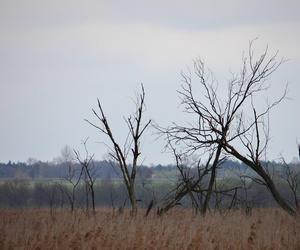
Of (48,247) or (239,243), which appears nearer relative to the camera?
(48,247)

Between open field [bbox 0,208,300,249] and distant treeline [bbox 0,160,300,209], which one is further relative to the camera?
distant treeline [bbox 0,160,300,209]

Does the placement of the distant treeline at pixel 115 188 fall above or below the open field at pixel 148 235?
above

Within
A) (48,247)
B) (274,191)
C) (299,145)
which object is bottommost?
(48,247)

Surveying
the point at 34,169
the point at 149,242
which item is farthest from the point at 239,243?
the point at 34,169

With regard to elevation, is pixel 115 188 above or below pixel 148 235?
above

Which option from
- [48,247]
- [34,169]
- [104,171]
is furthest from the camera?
[34,169]

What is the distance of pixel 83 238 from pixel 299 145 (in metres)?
7.11

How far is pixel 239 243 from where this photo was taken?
29.6ft

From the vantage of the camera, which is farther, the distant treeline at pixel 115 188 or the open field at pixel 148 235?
the distant treeline at pixel 115 188

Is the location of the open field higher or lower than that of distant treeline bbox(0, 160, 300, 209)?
lower

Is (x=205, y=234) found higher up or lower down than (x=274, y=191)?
lower down

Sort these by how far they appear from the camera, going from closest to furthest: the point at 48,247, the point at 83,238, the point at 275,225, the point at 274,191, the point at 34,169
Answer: the point at 48,247 < the point at 83,238 < the point at 275,225 < the point at 274,191 < the point at 34,169

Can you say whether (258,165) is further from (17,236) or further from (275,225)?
(17,236)

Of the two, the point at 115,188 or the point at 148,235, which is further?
the point at 115,188
